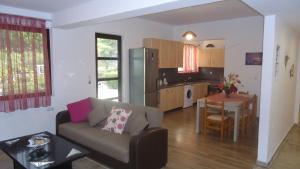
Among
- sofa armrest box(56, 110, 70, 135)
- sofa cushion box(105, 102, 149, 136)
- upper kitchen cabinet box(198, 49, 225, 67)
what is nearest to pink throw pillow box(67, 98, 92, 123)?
sofa armrest box(56, 110, 70, 135)

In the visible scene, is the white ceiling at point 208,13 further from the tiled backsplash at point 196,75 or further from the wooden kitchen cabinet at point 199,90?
the wooden kitchen cabinet at point 199,90

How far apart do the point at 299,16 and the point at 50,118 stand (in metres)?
4.65

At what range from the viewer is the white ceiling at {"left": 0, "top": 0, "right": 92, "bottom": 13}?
3404 mm

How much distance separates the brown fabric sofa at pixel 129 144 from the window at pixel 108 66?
173 centimetres

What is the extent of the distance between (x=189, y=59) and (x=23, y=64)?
583 centimetres

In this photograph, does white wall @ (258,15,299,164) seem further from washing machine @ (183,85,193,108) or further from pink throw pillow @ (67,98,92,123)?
washing machine @ (183,85,193,108)

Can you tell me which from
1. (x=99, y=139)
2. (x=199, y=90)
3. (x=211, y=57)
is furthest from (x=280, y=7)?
(x=211, y=57)

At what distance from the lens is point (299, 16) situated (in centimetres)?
316

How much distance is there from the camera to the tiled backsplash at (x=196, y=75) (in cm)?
736

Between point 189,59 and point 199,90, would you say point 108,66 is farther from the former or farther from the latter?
point 189,59

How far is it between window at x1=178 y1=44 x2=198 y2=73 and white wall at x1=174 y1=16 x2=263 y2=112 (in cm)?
164

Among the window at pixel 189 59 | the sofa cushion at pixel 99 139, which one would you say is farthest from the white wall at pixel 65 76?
the window at pixel 189 59

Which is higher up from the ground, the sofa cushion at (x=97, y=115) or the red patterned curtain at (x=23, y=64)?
the red patterned curtain at (x=23, y=64)

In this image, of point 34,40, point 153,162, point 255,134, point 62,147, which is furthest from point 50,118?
point 255,134
